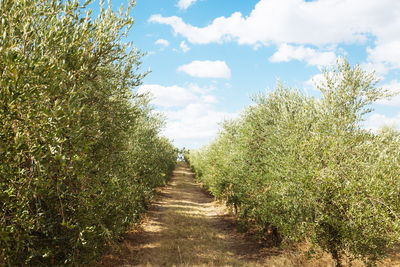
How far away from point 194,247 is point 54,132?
13145 millimetres

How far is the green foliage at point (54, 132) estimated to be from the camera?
529 centimetres

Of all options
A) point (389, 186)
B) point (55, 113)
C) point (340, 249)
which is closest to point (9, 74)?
point (55, 113)

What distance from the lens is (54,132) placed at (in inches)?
212

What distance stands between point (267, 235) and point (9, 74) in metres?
17.5

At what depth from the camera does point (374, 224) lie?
9133 millimetres

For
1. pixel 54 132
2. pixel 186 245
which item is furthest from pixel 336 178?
pixel 186 245

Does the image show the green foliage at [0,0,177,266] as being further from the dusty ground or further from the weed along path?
the dusty ground

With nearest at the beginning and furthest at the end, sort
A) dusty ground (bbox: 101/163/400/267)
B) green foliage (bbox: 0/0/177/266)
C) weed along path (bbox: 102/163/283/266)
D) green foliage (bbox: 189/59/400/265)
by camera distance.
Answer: green foliage (bbox: 0/0/177/266) → green foliage (bbox: 189/59/400/265) → dusty ground (bbox: 101/163/400/267) → weed along path (bbox: 102/163/283/266)

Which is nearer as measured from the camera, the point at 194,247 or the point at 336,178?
the point at 336,178

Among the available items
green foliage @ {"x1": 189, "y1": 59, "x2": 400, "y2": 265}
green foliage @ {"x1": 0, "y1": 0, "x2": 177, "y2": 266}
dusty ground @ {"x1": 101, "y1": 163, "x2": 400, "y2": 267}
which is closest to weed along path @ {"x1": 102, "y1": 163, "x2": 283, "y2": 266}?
dusty ground @ {"x1": 101, "y1": 163, "x2": 400, "y2": 267}

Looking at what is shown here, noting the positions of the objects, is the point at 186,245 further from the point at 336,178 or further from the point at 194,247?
the point at 336,178

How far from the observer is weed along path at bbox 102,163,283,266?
13.8 metres

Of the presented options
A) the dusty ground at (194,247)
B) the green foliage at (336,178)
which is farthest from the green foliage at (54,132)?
the green foliage at (336,178)

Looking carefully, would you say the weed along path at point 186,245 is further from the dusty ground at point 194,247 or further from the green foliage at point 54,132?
the green foliage at point 54,132
